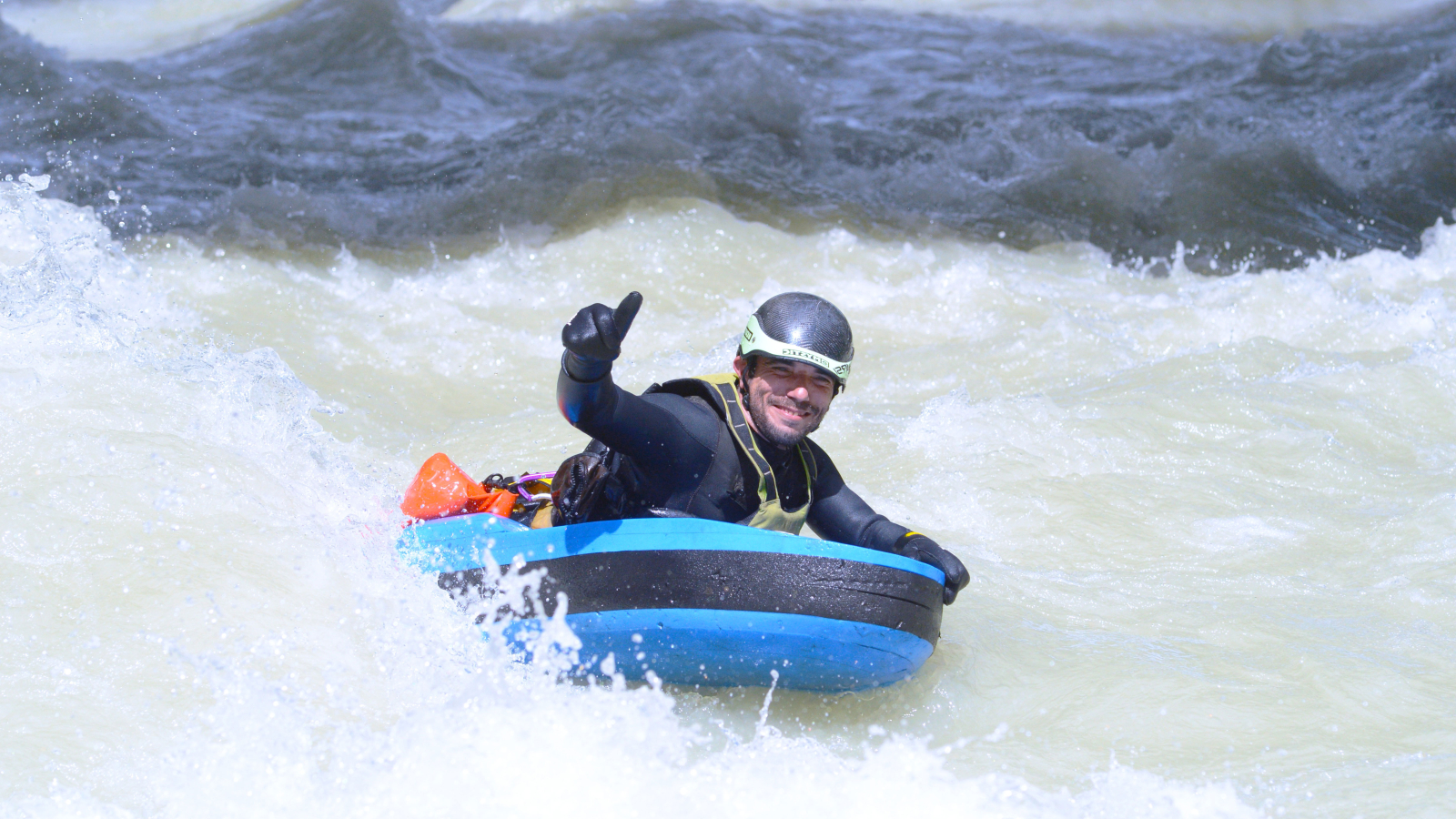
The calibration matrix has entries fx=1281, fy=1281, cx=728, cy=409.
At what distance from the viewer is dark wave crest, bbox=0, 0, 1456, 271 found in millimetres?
8953

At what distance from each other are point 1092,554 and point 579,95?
330 inches

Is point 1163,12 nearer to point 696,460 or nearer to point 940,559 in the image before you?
point 940,559

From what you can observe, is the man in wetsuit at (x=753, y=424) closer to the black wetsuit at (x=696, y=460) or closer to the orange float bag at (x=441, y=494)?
the black wetsuit at (x=696, y=460)

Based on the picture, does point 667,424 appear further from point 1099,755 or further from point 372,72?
point 372,72

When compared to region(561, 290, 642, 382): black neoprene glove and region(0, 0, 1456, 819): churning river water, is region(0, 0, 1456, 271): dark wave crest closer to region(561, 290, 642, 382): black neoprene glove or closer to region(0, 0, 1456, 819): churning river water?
region(0, 0, 1456, 819): churning river water

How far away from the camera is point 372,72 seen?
1156 cm

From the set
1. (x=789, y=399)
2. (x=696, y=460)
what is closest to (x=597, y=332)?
(x=696, y=460)

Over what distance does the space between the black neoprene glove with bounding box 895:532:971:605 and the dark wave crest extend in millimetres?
5451

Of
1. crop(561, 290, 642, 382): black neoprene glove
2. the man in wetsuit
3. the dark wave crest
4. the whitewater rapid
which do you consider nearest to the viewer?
crop(561, 290, 642, 382): black neoprene glove

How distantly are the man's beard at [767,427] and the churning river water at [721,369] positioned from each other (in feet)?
2.20

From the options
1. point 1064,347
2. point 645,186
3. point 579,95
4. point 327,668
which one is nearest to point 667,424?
point 327,668

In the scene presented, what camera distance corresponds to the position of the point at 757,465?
3.30 meters

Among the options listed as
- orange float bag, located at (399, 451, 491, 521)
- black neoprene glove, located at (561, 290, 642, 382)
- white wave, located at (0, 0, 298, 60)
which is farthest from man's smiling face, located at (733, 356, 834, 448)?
white wave, located at (0, 0, 298, 60)

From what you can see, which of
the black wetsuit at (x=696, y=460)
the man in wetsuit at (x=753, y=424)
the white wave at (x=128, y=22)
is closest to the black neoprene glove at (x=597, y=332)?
the black wetsuit at (x=696, y=460)
